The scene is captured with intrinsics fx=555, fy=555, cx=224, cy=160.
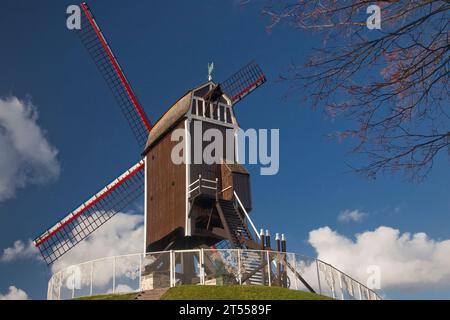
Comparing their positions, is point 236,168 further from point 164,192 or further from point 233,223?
point 164,192

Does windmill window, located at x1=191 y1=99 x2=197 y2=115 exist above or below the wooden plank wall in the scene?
above

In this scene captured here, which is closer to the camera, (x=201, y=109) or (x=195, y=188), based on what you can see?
(x=195, y=188)

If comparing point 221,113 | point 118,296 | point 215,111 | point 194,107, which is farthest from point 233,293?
point 221,113

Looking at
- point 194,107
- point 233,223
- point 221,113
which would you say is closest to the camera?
point 233,223

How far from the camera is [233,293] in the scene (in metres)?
17.2

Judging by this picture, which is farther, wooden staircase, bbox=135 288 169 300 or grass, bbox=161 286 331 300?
wooden staircase, bbox=135 288 169 300

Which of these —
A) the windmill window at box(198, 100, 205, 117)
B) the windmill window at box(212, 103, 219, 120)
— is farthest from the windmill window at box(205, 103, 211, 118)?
the windmill window at box(212, 103, 219, 120)

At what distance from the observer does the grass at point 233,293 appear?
17.0 m

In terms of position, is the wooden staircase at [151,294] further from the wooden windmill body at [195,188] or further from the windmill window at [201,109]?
the windmill window at [201,109]

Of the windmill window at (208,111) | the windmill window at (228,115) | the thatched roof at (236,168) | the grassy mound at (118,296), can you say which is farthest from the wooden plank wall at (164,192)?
the grassy mound at (118,296)

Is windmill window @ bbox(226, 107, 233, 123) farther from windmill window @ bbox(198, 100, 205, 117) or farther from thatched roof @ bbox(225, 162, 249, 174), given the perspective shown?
thatched roof @ bbox(225, 162, 249, 174)

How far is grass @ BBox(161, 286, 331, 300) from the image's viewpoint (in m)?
17.0
